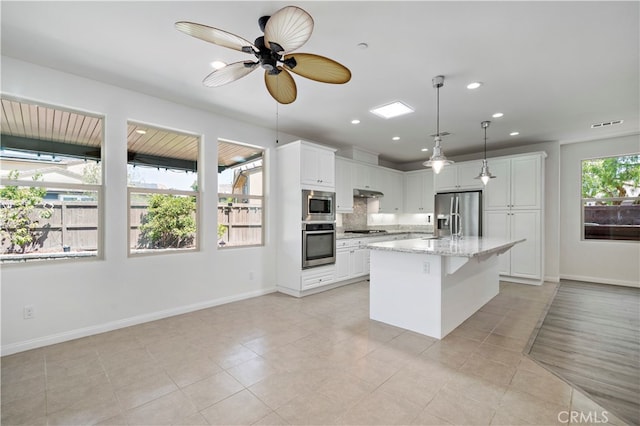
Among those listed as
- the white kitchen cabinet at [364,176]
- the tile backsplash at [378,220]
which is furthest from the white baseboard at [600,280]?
the white kitchen cabinet at [364,176]

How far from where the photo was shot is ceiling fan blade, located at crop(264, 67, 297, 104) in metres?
2.20

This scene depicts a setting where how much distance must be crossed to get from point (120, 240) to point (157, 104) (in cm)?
169

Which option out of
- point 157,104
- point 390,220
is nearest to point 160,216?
point 157,104

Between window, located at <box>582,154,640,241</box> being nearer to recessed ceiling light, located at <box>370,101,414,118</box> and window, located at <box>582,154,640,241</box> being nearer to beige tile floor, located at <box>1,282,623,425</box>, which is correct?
beige tile floor, located at <box>1,282,623,425</box>

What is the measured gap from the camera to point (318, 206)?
15.7 ft

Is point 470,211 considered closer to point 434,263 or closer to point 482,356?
point 434,263

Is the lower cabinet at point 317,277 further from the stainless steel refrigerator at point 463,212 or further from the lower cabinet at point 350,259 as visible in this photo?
the stainless steel refrigerator at point 463,212

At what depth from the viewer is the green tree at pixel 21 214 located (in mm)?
2770

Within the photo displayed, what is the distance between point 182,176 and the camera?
3.94m

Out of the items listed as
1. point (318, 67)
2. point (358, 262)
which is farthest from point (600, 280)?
point (318, 67)

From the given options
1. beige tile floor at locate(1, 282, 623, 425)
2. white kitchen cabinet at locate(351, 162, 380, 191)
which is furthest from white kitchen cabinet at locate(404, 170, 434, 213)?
beige tile floor at locate(1, 282, 623, 425)

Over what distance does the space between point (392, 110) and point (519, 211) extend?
335cm

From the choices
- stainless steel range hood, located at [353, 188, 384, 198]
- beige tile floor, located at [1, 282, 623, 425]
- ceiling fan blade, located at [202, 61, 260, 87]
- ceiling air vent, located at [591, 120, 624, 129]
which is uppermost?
ceiling air vent, located at [591, 120, 624, 129]

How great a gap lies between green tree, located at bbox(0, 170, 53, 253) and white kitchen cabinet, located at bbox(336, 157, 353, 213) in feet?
13.4
